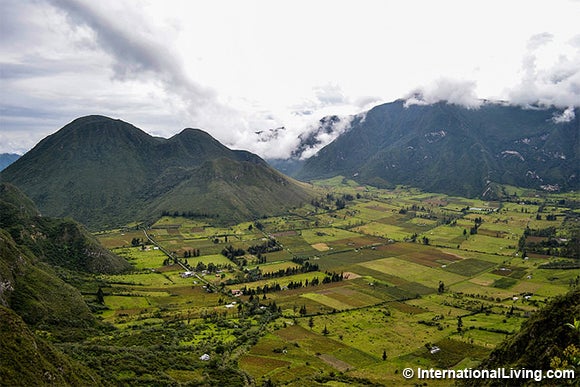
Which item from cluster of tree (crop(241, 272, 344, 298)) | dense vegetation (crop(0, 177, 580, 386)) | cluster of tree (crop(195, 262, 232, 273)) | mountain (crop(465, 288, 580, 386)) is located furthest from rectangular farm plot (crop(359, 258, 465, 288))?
mountain (crop(465, 288, 580, 386))

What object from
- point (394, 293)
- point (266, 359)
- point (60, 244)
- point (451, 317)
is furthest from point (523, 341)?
point (60, 244)

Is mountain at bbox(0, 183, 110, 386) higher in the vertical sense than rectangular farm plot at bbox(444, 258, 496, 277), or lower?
higher

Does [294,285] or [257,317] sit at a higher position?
[294,285]

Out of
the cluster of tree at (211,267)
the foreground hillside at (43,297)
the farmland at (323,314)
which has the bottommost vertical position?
the farmland at (323,314)

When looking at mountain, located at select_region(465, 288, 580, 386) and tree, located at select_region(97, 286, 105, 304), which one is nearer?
mountain, located at select_region(465, 288, 580, 386)

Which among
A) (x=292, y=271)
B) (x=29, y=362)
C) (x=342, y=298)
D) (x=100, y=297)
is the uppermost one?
(x=29, y=362)

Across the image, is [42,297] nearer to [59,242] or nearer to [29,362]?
[29,362]

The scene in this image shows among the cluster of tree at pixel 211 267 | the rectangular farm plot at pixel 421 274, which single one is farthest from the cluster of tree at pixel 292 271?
the rectangular farm plot at pixel 421 274

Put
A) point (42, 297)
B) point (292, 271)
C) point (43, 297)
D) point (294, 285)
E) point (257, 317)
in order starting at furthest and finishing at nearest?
point (292, 271)
point (294, 285)
point (257, 317)
point (43, 297)
point (42, 297)

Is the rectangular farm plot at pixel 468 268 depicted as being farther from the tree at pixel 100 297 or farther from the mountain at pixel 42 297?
the mountain at pixel 42 297

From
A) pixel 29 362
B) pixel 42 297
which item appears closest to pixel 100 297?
pixel 42 297

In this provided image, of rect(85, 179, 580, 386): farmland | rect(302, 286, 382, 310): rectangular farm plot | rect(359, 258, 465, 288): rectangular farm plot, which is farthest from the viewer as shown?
rect(359, 258, 465, 288): rectangular farm plot

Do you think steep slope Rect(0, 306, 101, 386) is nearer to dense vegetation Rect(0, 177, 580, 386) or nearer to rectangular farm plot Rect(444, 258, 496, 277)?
dense vegetation Rect(0, 177, 580, 386)

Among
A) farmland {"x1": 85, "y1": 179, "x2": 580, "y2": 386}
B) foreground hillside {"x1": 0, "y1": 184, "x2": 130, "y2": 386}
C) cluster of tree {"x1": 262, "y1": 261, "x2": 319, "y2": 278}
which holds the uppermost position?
foreground hillside {"x1": 0, "y1": 184, "x2": 130, "y2": 386}
